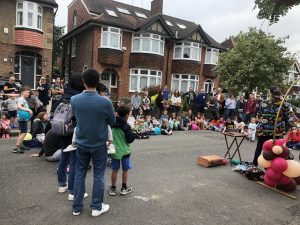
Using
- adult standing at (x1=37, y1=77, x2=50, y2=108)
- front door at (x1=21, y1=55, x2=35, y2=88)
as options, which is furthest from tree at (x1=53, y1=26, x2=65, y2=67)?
adult standing at (x1=37, y1=77, x2=50, y2=108)

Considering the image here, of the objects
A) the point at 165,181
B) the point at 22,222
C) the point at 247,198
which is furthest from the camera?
the point at 165,181

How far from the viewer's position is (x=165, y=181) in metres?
5.76

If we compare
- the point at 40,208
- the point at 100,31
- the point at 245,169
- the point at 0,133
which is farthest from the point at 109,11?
the point at 40,208

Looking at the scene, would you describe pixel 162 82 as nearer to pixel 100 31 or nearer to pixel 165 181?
pixel 100 31

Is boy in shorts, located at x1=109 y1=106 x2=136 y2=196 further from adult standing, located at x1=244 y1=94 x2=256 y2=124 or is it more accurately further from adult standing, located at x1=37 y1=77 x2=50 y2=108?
adult standing, located at x1=244 y1=94 x2=256 y2=124

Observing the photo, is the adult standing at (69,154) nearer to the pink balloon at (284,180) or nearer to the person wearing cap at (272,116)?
the pink balloon at (284,180)

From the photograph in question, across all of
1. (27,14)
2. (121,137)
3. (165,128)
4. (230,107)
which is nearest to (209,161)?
(121,137)

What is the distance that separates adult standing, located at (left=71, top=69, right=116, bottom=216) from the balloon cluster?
3314 millimetres

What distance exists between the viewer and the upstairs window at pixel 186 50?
25656 mm

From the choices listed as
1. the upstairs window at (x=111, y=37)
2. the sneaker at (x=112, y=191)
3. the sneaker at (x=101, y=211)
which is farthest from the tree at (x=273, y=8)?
the upstairs window at (x=111, y=37)

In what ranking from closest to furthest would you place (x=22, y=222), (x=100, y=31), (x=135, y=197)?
(x=22, y=222) → (x=135, y=197) → (x=100, y=31)

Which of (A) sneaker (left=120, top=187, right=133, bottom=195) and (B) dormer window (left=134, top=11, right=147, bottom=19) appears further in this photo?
(B) dormer window (left=134, top=11, right=147, bottom=19)

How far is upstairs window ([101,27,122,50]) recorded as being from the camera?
21688mm

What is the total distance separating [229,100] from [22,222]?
13.4 metres
